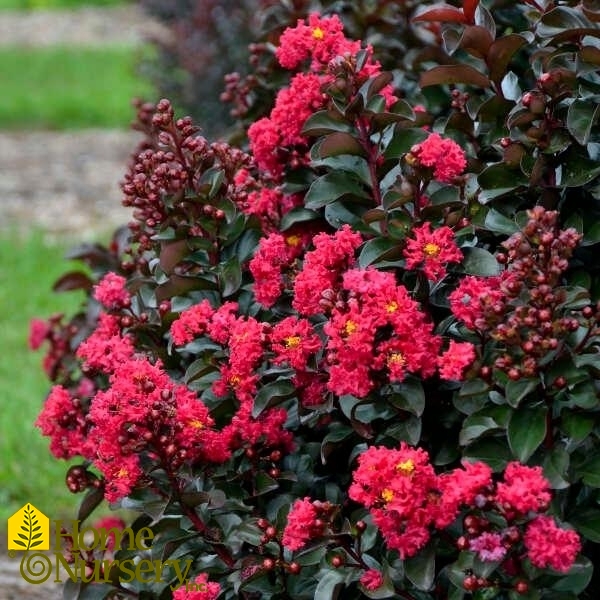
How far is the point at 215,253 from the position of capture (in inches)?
96.7

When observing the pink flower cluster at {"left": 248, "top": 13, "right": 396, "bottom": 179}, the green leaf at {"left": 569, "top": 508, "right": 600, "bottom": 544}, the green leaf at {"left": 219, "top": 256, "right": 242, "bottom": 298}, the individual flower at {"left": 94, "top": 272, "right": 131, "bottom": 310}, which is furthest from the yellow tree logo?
the green leaf at {"left": 569, "top": 508, "right": 600, "bottom": 544}

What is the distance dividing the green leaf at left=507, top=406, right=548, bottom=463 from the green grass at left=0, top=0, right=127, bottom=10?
1769 cm

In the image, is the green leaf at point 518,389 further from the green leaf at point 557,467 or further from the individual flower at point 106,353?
the individual flower at point 106,353

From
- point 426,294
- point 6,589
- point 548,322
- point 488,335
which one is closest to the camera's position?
point 548,322

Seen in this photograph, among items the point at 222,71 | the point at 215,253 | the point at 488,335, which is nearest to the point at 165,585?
the point at 215,253

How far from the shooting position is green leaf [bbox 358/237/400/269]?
2158mm

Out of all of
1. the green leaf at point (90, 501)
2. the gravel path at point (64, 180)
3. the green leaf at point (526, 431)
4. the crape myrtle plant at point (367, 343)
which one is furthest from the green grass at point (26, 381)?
the green leaf at point (526, 431)

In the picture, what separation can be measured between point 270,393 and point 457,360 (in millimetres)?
387

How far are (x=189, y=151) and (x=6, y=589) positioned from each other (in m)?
1.64

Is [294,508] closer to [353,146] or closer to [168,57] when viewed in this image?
[353,146]

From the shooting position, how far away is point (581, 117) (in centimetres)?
220

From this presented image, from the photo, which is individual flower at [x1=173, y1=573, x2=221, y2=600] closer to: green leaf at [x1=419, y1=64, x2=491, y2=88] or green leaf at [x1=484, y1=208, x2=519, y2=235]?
green leaf at [x1=484, y1=208, x2=519, y2=235]

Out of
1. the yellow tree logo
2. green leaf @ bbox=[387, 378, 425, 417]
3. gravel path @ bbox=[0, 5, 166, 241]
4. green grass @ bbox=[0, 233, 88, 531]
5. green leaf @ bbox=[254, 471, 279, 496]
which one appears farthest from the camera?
gravel path @ bbox=[0, 5, 166, 241]

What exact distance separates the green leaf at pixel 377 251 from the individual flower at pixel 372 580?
1.72ft
